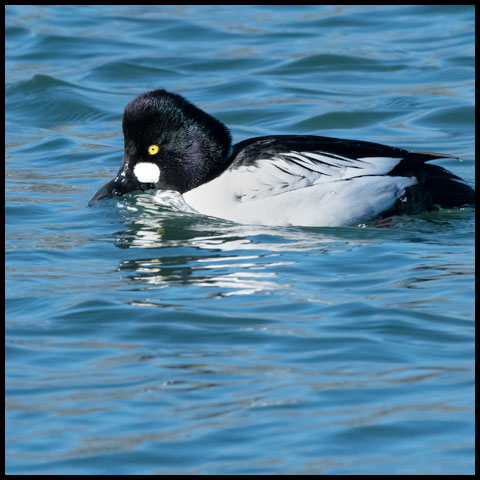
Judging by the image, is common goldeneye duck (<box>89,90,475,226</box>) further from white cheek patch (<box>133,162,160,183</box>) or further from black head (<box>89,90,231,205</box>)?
white cheek patch (<box>133,162,160,183</box>)

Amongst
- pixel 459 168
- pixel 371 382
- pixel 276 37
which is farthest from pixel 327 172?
pixel 276 37

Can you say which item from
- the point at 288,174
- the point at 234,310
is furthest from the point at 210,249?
the point at 234,310

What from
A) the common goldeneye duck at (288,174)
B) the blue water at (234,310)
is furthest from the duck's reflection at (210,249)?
the common goldeneye duck at (288,174)

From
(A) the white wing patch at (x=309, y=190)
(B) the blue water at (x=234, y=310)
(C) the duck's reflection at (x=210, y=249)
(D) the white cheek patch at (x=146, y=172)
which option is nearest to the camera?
(B) the blue water at (x=234, y=310)

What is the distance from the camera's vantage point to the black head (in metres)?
8.82

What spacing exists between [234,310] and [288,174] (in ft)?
6.40

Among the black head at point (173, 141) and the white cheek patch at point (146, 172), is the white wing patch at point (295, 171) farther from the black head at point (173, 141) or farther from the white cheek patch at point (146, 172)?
the white cheek patch at point (146, 172)

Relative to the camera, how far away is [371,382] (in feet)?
18.7

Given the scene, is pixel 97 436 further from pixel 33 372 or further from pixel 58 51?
pixel 58 51

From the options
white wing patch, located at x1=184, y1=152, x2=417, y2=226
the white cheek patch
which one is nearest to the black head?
the white cheek patch

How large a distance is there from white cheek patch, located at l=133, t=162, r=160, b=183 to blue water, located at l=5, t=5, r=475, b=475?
23 centimetres

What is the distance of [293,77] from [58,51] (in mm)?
3188

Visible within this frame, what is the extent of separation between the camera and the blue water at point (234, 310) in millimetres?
5113

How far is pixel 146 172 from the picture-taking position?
9.16m
